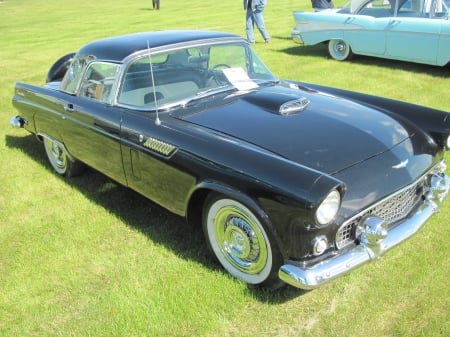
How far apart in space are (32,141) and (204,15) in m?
14.2

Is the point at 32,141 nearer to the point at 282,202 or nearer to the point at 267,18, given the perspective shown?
the point at 282,202

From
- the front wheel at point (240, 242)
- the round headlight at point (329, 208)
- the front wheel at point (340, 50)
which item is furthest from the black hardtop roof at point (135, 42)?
the front wheel at point (340, 50)

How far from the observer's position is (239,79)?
12.4 ft

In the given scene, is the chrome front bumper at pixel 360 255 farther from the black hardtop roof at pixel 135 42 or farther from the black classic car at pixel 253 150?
the black hardtop roof at pixel 135 42

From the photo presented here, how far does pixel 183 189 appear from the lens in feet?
9.78

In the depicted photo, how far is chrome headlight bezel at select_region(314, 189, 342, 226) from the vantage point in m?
2.33

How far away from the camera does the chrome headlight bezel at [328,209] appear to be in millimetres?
2326

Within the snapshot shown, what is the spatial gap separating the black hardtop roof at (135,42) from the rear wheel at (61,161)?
40.0 inches

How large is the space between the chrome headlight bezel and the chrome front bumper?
25 centimetres

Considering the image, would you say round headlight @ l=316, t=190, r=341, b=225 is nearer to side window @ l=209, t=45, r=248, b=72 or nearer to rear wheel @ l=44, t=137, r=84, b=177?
side window @ l=209, t=45, r=248, b=72

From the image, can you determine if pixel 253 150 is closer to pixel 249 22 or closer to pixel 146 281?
pixel 146 281

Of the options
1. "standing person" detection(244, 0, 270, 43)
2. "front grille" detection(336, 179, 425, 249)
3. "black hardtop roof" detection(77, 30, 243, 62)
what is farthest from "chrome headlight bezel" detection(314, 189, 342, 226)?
"standing person" detection(244, 0, 270, 43)

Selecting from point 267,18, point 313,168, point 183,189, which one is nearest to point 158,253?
point 183,189

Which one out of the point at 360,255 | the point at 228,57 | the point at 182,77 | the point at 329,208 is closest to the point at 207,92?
the point at 182,77
